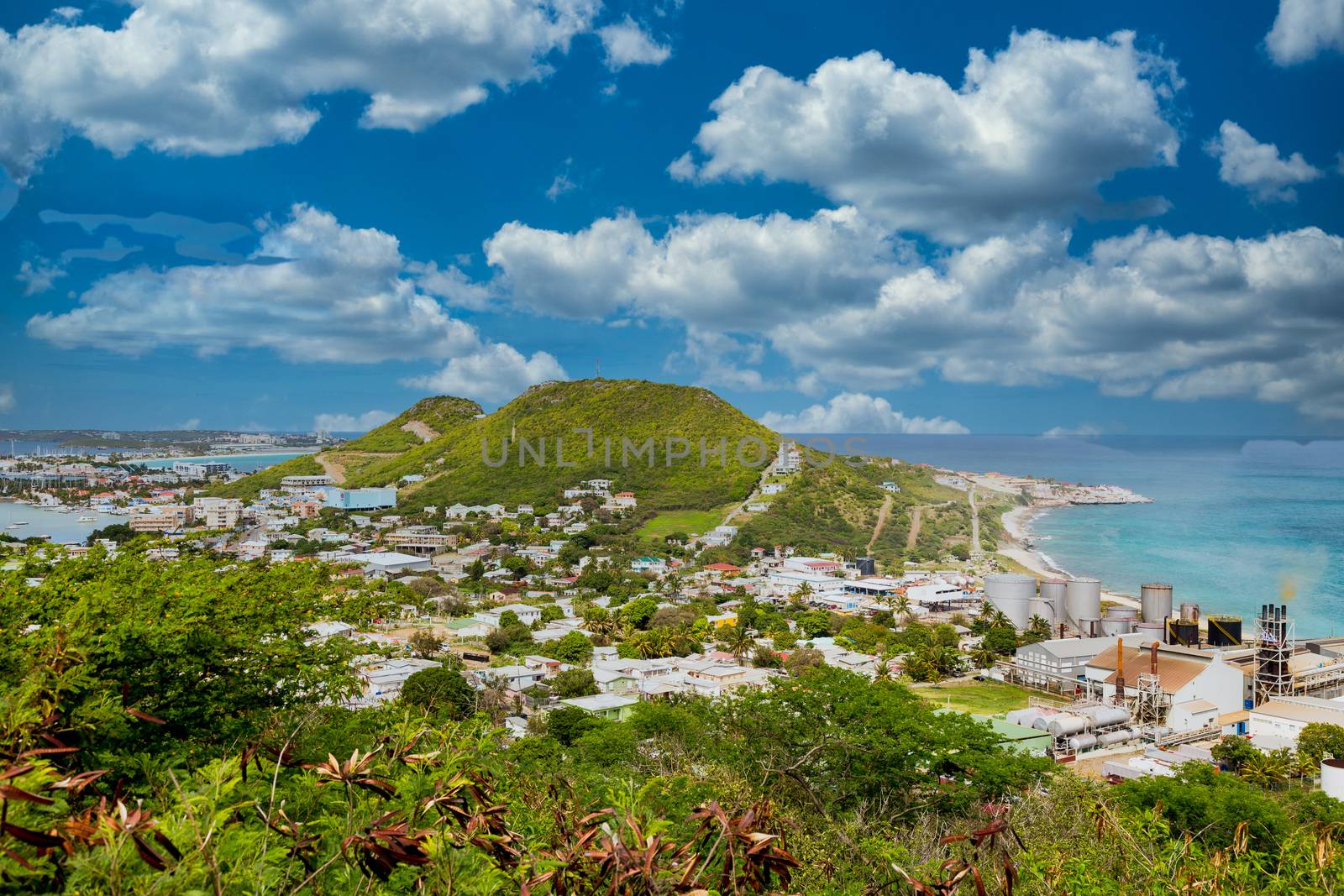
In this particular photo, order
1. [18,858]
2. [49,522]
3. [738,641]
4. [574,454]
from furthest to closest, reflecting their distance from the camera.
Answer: [574,454] → [49,522] → [738,641] → [18,858]

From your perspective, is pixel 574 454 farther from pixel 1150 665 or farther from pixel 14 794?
pixel 14 794

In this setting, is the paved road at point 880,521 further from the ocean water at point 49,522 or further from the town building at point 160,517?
the ocean water at point 49,522

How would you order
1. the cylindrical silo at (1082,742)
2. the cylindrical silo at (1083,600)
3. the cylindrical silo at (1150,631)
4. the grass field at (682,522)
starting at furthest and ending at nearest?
1. the grass field at (682,522)
2. the cylindrical silo at (1083,600)
3. the cylindrical silo at (1150,631)
4. the cylindrical silo at (1082,742)

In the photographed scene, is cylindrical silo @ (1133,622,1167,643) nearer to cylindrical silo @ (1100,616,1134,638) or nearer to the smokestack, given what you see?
cylindrical silo @ (1100,616,1134,638)

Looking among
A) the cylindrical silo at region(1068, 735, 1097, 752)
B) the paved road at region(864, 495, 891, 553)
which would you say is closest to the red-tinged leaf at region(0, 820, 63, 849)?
the cylindrical silo at region(1068, 735, 1097, 752)

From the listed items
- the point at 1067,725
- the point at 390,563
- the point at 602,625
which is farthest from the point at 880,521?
the point at 1067,725

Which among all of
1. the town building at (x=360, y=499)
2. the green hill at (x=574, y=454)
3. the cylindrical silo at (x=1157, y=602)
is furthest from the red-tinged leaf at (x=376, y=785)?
the town building at (x=360, y=499)
